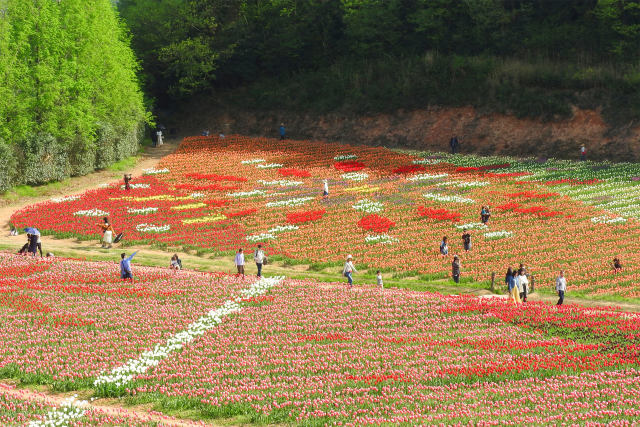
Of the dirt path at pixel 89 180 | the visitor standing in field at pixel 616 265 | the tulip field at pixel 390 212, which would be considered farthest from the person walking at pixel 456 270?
the dirt path at pixel 89 180

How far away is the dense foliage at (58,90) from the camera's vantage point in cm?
5238

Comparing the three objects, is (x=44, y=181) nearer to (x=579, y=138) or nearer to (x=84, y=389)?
(x=84, y=389)

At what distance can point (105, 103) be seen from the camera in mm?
65438

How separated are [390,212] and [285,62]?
49238 millimetres

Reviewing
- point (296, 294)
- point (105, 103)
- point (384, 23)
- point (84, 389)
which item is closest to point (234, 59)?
point (384, 23)

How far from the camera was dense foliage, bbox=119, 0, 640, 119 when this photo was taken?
72125 millimetres

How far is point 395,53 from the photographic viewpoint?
8575 cm

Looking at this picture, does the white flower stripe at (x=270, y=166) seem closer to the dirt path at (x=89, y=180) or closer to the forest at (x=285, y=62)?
the dirt path at (x=89, y=180)

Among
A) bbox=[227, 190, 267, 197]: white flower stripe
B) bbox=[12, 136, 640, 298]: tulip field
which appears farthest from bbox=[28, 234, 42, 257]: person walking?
bbox=[227, 190, 267, 197]: white flower stripe

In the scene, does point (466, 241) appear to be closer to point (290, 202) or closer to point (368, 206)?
point (368, 206)

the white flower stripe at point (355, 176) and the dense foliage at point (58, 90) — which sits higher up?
the dense foliage at point (58, 90)

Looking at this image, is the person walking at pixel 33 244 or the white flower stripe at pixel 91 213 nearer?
the person walking at pixel 33 244

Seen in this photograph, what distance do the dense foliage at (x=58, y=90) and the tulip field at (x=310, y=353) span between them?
24.9 m

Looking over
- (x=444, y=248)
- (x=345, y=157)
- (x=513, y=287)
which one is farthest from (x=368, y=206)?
(x=513, y=287)
